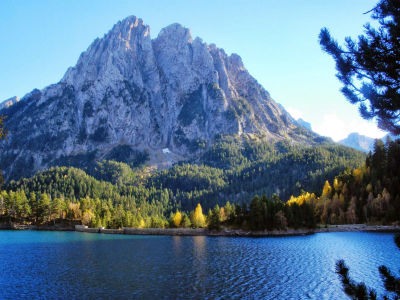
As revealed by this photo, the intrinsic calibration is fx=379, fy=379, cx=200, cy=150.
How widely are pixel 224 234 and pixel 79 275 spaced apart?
317 ft

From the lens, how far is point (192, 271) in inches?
2899

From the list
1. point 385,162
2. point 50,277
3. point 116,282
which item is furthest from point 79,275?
point 385,162

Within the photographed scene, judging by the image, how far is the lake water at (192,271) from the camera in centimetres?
5581

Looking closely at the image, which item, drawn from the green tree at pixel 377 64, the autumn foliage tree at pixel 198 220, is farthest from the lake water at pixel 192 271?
the autumn foliage tree at pixel 198 220

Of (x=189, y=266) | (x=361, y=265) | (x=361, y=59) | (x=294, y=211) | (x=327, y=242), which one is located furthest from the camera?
(x=294, y=211)

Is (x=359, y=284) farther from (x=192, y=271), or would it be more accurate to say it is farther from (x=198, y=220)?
(x=198, y=220)

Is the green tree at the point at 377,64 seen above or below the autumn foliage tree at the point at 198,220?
above

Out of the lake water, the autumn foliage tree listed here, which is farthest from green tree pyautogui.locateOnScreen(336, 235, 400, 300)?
the autumn foliage tree

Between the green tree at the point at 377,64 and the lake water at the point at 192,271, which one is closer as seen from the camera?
the green tree at the point at 377,64

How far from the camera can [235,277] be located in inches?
2633

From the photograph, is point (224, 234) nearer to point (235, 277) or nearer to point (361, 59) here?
point (235, 277)

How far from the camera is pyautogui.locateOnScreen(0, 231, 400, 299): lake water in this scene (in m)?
55.8

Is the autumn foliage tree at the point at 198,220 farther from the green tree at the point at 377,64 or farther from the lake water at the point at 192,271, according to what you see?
the green tree at the point at 377,64

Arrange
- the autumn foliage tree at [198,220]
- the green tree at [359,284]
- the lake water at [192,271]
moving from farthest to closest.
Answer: the autumn foliage tree at [198,220], the lake water at [192,271], the green tree at [359,284]
